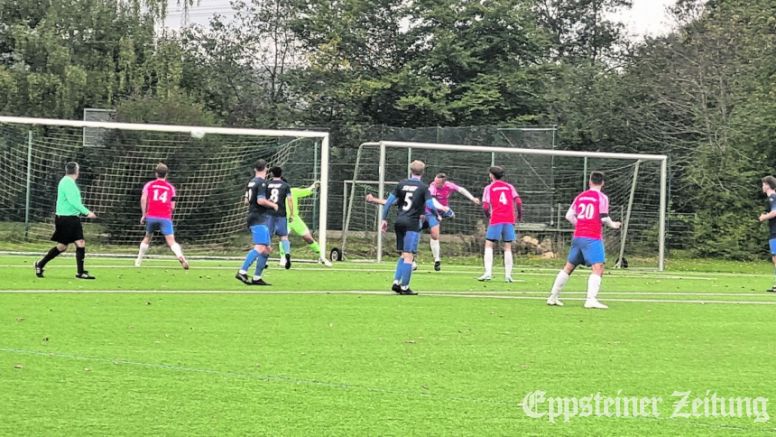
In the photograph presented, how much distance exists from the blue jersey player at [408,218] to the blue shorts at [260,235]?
2.07 meters

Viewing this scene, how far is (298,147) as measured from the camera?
2781cm

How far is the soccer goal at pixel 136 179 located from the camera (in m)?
26.3

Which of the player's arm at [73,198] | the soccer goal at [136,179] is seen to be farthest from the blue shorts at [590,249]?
the soccer goal at [136,179]

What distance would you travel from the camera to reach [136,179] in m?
28.5

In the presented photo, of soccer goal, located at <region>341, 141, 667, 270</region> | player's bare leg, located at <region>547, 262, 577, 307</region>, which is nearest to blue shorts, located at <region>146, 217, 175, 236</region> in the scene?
player's bare leg, located at <region>547, 262, 577, 307</region>

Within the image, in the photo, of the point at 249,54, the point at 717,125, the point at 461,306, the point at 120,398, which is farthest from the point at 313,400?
the point at 249,54

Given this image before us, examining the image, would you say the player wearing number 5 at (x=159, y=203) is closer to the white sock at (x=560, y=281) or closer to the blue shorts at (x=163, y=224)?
the blue shorts at (x=163, y=224)

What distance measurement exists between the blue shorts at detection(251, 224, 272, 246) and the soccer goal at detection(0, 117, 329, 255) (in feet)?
30.3

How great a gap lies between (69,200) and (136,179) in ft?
41.1

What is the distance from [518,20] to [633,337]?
36.0 metres

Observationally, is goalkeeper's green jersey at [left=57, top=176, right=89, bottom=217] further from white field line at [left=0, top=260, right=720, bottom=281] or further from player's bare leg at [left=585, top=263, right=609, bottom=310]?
player's bare leg at [left=585, top=263, right=609, bottom=310]

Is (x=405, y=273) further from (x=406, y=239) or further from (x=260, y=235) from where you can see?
(x=260, y=235)

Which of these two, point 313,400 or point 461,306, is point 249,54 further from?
point 313,400

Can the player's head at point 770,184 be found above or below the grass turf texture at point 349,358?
above
